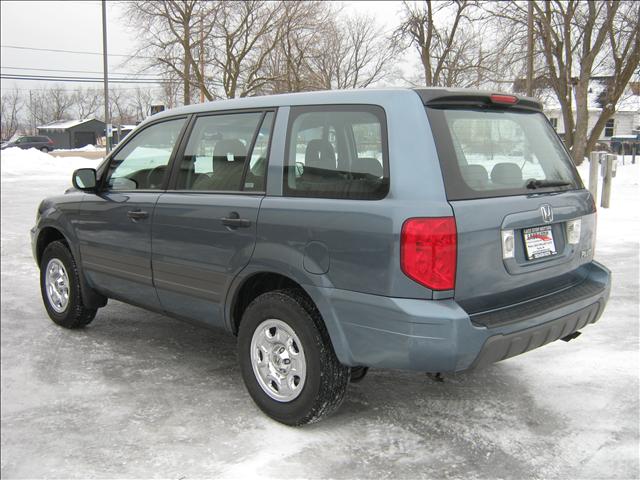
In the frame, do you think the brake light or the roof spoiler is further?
the brake light

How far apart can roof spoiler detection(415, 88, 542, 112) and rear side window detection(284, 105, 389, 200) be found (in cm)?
24

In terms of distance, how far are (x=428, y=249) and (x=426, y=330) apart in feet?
1.19

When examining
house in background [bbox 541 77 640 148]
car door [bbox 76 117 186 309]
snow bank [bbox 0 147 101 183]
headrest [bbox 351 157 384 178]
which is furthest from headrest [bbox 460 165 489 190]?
snow bank [bbox 0 147 101 183]

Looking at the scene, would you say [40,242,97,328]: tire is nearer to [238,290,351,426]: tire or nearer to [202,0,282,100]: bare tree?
[238,290,351,426]: tire

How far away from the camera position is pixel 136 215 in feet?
13.8

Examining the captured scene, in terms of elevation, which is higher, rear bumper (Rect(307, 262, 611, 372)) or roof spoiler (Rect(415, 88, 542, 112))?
roof spoiler (Rect(415, 88, 542, 112))

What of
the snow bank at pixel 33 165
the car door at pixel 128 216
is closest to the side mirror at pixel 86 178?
the car door at pixel 128 216

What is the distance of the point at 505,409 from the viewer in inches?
145

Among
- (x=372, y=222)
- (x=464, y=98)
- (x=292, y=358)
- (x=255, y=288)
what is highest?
(x=464, y=98)

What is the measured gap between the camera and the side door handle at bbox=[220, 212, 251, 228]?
348cm

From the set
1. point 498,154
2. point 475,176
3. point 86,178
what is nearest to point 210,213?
point 86,178

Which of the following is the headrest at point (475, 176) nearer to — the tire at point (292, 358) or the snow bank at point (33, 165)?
the tire at point (292, 358)

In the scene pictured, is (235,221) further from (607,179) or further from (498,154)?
(607,179)

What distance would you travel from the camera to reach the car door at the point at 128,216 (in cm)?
421
